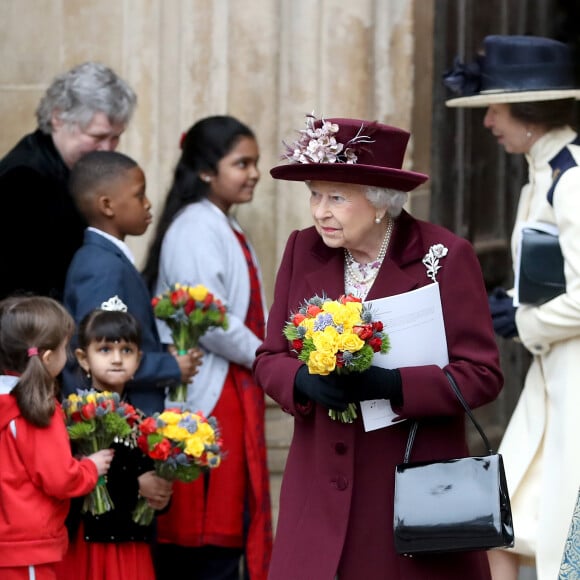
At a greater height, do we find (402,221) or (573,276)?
(402,221)

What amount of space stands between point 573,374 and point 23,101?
259 cm

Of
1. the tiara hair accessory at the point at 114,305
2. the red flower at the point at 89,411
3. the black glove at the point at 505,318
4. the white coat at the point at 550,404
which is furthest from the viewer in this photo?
the black glove at the point at 505,318

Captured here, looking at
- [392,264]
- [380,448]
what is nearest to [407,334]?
[392,264]

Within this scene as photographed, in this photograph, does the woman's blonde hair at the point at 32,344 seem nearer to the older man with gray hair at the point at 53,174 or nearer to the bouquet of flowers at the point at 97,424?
the bouquet of flowers at the point at 97,424

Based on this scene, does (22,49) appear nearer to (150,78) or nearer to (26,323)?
(150,78)

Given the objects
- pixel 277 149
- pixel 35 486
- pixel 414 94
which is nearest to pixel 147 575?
pixel 35 486

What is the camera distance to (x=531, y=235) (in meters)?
5.41

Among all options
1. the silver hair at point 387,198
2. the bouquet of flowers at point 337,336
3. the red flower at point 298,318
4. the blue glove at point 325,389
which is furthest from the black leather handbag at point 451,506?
the silver hair at point 387,198

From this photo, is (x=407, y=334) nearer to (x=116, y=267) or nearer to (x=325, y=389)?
(x=325, y=389)

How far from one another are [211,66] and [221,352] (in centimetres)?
132

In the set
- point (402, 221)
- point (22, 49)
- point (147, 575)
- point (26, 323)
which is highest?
point (22, 49)

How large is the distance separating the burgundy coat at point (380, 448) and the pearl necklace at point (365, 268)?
38 mm

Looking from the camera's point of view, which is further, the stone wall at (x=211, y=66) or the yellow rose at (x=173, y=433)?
the stone wall at (x=211, y=66)

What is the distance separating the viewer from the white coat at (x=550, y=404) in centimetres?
526
